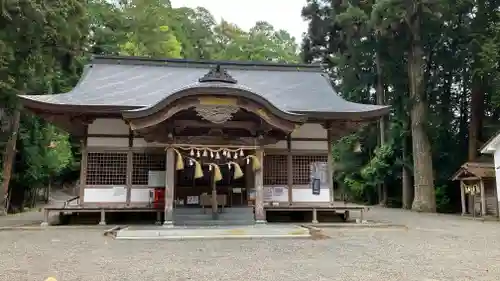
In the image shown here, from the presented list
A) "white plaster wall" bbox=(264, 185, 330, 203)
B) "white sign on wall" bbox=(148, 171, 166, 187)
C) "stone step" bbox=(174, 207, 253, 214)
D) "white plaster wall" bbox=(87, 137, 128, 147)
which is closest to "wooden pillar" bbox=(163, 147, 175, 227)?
"stone step" bbox=(174, 207, 253, 214)

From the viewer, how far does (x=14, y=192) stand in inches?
849

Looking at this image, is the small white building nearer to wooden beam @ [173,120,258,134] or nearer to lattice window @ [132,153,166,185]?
wooden beam @ [173,120,258,134]

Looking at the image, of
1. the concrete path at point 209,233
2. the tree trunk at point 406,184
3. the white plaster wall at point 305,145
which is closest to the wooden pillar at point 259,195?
the concrete path at point 209,233

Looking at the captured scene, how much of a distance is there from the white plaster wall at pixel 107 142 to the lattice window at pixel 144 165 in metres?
0.52

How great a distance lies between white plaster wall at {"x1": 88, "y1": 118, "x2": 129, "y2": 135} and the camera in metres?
12.5

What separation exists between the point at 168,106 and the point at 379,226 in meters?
6.42

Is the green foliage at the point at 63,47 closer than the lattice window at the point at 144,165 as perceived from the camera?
No

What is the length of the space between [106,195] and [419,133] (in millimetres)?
14590

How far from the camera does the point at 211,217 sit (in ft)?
37.3

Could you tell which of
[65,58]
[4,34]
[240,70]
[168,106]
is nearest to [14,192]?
[65,58]

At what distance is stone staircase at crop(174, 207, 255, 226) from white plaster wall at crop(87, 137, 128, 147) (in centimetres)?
271

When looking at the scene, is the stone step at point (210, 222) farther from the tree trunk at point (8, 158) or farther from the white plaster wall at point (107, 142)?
the tree trunk at point (8, 158)

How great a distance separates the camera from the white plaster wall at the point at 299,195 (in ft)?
41.9

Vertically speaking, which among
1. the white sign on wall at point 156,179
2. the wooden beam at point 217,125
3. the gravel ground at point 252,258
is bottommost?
the gravel ground at point 252,258
